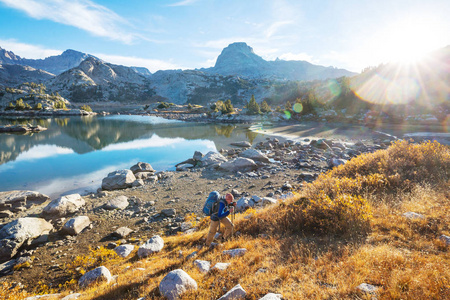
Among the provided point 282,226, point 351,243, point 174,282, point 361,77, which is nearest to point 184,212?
point 282,226

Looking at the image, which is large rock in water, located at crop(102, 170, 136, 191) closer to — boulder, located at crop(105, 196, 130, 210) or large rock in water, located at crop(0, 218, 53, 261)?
boulder, located at crop(105, 196, 130, 210)

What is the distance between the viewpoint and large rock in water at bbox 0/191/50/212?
13039 millimetres

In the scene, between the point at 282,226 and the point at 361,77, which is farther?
the point at 361,77

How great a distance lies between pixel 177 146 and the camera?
35344 millimetres

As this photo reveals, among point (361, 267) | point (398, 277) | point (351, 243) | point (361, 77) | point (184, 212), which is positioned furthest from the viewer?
point (361, 77)

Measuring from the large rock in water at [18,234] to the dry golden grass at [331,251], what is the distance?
4.62m

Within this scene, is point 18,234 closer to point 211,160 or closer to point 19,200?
point 19,200

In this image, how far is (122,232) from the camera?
33.7ft

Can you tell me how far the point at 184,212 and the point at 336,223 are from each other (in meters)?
8.64

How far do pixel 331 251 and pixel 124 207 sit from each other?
39.6ft

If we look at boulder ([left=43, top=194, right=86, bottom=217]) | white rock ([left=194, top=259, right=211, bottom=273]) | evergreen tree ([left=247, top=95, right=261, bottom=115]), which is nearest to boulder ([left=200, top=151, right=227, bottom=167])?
boulder ([left=43, top=194, right=86, bottom=217])

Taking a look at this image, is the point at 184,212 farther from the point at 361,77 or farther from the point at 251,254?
the point at 361,77

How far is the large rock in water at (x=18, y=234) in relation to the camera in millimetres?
8609

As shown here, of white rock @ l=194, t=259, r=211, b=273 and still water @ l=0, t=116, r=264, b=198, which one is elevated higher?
→ white rock @ l=194, t=259, r=211, b=273
